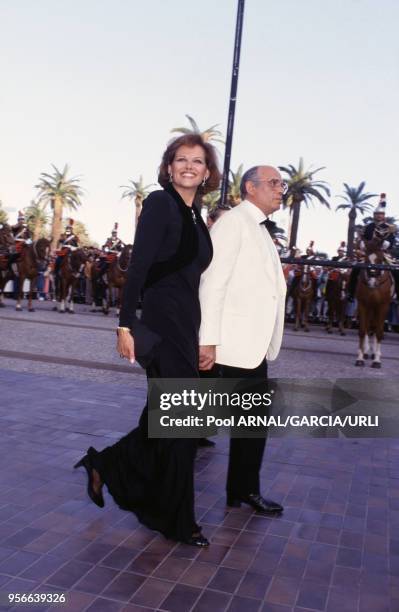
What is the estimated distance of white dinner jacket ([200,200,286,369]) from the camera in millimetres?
3551

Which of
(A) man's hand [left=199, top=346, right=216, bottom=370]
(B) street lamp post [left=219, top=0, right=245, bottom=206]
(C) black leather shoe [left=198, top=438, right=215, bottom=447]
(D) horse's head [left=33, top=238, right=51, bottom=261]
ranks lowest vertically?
(C) black leather shoe [left=198, top=438, right=215, bottom=447]

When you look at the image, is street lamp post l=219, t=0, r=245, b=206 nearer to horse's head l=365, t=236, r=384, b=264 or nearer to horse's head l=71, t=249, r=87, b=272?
horse's head l=365, t=236, r=384, b=264

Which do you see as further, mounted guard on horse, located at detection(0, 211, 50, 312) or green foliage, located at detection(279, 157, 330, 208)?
green foliage, located at detection(279, 157, 330, 208)

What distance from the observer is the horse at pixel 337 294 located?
68.9 ft

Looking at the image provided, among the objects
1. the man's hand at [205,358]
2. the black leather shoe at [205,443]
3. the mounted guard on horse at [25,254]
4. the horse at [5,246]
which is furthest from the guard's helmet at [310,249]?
the man's hand at [205,358]

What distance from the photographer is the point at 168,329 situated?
3.25 m

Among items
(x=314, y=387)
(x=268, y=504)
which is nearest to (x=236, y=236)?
(x=268, y=504)

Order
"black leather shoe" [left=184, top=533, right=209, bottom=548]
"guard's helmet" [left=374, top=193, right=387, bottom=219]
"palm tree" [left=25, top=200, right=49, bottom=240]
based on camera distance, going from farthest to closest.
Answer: "palm tree" [left=25, top=200, right=49, bottom=240] → "guard's helmet" [left=374, top=193, right=387, bottom=219] → "black leather shoe" [left=184, top=533, right=209, bottom=548]

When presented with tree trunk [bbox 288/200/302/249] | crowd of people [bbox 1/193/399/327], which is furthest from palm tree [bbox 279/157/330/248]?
crowd of people [bbox 1/193/399/327]

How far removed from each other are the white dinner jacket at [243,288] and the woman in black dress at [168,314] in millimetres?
150

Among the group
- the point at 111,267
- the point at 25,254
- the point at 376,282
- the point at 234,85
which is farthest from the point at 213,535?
the point at 111,267

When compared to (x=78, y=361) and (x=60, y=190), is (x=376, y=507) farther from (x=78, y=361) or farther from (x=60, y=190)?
(x=60, y=190)

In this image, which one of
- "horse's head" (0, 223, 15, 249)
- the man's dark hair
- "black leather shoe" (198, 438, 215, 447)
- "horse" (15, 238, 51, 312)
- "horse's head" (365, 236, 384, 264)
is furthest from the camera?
"horse" (15, 238, 51, 312)

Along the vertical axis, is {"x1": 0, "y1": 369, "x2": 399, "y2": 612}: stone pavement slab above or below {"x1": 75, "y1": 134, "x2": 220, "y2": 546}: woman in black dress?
below
